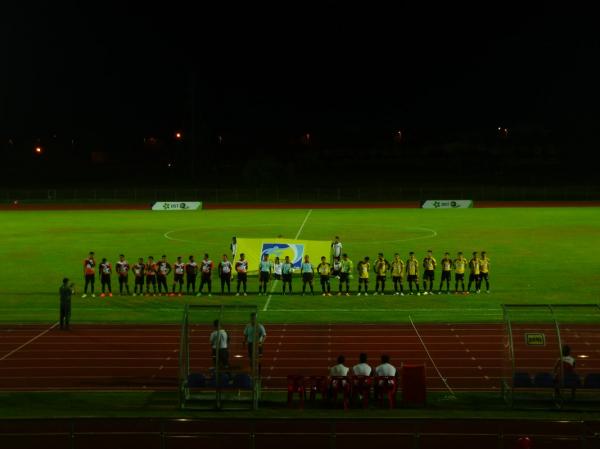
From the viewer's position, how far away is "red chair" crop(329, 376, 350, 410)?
14836 mm

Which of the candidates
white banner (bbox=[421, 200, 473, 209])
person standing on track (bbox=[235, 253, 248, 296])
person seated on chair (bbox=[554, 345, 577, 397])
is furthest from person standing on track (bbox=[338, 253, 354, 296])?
white banner (bbox=[421, 200, 473, 209])

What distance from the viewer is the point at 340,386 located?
14984 mm

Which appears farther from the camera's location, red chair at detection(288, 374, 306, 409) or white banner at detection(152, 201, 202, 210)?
white banner at detection(152, 201, 202, 210)

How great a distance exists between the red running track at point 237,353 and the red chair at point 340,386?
1.68 m

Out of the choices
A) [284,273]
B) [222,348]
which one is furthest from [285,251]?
[222,348]

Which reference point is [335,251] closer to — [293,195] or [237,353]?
[237,353]

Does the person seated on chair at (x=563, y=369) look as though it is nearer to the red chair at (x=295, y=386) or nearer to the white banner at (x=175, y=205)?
the red chair at (x=295, y=386)

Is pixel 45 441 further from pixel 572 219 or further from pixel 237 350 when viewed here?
pixel 572 219

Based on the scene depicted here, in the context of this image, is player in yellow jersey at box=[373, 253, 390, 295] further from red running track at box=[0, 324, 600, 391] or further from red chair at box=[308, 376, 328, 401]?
red chair at box=[308, 376, 328, 401]

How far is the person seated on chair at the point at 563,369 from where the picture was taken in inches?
561

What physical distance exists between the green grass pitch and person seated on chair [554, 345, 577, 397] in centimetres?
933

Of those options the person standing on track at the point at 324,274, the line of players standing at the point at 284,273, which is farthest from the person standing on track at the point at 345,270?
the person standing on track at the point at 324,274

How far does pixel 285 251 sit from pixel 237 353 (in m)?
13.0

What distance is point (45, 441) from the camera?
11797mm
